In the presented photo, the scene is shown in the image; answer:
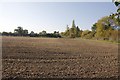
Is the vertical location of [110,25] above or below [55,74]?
above

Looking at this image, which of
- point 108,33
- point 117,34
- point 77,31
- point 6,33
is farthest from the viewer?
point 6,33

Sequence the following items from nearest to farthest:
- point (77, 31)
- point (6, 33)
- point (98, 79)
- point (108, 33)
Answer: point (98, 79), point (108, 33), point (77, 31), point (6, 33)

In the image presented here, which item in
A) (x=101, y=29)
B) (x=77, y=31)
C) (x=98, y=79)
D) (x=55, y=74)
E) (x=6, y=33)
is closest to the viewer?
(x=98, y=79)

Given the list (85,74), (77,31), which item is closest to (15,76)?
(85,74)

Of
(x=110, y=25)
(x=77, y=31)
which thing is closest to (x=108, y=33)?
(x=110, y=25)

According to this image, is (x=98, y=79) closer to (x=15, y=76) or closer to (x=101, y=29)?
(x=15, y=76)

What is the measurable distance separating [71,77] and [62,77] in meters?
0.45

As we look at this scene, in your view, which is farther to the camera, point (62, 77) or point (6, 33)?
point (6, 33)

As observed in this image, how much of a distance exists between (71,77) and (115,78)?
2207mm

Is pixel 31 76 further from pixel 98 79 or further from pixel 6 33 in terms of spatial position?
pixel 6 33

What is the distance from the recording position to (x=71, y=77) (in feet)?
42.0

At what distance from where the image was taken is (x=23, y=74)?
13.3 m

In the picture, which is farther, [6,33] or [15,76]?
[6,33]

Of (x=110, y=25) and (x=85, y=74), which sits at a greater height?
(x=110, y=25)
